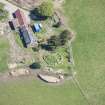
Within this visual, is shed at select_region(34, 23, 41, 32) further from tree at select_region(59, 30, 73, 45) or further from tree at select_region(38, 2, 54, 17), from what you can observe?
tree at select_region(59, 30, 73, 45)

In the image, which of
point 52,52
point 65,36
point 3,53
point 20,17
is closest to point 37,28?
point 20,17

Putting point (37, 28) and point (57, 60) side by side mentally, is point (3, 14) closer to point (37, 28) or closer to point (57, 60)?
point (37, 28)

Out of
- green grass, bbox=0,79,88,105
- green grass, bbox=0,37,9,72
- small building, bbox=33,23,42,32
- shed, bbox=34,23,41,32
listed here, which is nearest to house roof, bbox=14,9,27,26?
small building, bbox=33,23,42,32

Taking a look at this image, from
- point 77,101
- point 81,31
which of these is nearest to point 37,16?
point 81,31

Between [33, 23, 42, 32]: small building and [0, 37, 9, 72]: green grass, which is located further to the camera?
[33, 23, 42, 32]: small building

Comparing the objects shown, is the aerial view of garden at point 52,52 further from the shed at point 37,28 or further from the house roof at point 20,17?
the shed at point 37,28

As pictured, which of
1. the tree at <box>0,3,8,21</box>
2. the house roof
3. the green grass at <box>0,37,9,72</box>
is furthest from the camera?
the tree at <box>0,3,8,21</box>

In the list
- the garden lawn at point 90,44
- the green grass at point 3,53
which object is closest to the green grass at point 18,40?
the green grass at point 3,53

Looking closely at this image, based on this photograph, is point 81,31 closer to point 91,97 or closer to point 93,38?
point 93,38
